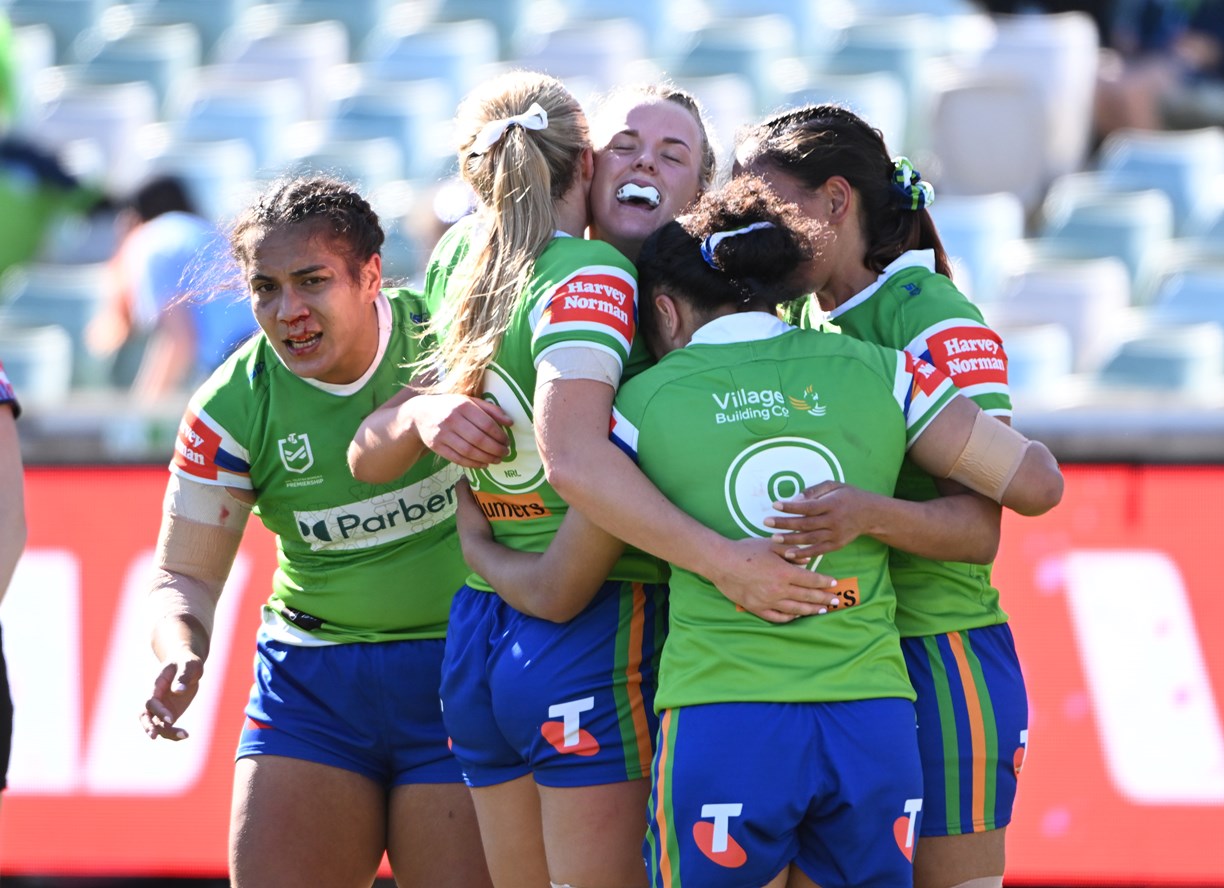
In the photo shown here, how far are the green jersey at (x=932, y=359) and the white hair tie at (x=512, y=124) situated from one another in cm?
61

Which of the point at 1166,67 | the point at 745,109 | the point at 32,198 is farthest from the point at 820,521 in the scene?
the point at 1166,67

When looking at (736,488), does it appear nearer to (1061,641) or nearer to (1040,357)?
(1061,641)

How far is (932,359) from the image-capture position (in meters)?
2.83

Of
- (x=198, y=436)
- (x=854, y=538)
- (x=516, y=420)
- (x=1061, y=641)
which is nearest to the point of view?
(x=854, y=538)

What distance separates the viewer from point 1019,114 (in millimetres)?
7758

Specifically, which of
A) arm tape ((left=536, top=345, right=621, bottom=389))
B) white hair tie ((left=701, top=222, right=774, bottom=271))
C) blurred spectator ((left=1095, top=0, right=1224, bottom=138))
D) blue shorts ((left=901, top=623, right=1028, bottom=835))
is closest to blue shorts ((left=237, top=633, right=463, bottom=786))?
arm tape ((left=536, top=345, right=621, bottom=389))

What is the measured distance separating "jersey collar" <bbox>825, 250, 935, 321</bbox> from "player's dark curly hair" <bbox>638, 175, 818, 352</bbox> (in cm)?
22

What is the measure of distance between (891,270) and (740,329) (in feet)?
1.39

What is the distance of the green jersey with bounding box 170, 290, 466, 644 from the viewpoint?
10.8 ft

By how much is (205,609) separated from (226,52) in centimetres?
746

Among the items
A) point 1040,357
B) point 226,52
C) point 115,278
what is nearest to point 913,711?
point 1040,357

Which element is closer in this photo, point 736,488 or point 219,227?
point 736,488

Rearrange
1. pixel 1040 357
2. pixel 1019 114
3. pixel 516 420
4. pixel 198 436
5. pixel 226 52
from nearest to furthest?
1. pixel 516 420
2. pixel 198 436
3. pixel 1040 357
4. pixel 1019 114
5. pixel 226 52

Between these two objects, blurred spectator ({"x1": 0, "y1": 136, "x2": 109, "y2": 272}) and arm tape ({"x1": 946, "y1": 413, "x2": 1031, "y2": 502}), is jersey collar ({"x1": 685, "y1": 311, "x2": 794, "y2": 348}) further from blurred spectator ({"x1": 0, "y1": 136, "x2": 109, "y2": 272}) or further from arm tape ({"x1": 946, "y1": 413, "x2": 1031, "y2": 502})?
blurred spectator ({"x1": 0, "y1": 136, "x2": 109, "y2": 272})
